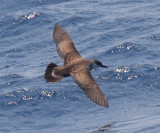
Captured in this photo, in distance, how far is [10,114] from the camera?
12.7 metres

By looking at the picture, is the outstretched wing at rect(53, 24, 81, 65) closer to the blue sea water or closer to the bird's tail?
the bird's tail

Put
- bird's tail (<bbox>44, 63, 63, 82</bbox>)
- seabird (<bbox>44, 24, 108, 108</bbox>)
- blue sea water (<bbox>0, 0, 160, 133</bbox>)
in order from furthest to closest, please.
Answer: blue sea water (<bbox>0, 0, 160, 133</bbox>) → bird's tail (<bbox>44, 63, 63, 82</bbox>) → seabird (<bbox>44, 24, 108, 108</bbox>)

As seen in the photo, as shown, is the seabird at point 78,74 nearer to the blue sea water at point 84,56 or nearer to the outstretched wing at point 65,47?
the outstretched wing at point 65,47

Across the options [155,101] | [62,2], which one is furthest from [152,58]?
[62,2]

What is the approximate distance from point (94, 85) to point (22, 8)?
12.0 metres

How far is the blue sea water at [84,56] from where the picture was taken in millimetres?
12148

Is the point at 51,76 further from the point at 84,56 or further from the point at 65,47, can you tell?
the point at 84,56

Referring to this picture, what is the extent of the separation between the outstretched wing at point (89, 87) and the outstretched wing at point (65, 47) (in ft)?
2.34

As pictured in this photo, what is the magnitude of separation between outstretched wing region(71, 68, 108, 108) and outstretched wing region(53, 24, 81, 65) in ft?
2.34

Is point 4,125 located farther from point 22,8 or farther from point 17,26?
point 22,8

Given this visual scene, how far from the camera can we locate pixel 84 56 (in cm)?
1594

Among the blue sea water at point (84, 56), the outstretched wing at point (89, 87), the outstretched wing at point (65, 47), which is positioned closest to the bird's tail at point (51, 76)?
the outstretched wing at point (89, 87)

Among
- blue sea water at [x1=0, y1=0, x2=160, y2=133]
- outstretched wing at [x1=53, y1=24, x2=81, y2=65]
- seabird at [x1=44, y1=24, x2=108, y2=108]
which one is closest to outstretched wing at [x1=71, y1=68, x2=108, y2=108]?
seabird at [x1=44, y1=24, x2=108, y2=108]

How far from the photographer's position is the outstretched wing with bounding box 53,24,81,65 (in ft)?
37.0
